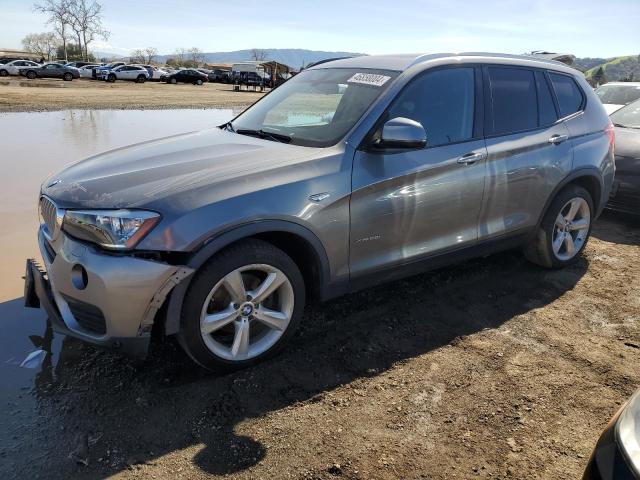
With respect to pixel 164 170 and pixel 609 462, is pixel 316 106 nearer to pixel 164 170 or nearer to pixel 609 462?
pixel 164 170

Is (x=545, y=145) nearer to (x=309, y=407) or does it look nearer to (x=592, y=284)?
(x=592, y=284)

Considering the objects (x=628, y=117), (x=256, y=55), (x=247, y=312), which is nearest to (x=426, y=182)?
(x=247, y=312)

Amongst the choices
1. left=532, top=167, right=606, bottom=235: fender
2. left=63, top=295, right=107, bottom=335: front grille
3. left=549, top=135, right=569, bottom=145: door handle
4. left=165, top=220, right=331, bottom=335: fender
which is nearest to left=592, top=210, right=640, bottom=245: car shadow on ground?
left=532, top=167, right=606, bottom=235: fender

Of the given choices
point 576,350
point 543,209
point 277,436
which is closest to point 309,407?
point 277,436

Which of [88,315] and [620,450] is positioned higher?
[620,450]

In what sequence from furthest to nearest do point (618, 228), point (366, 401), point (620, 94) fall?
point (620, 94) → point (618, 228) → point (366, 401)

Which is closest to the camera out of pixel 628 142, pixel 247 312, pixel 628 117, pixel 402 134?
pixel 247 312

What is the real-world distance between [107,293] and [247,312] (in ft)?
2.51

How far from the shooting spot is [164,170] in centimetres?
301

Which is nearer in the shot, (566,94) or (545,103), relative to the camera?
(545,103)

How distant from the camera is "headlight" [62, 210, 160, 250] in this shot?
261 centimetres

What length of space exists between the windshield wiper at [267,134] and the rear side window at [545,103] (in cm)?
223

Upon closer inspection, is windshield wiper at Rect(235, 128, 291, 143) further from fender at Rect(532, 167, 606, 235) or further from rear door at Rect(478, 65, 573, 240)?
fender at Rect(532, 167, 606, 235)

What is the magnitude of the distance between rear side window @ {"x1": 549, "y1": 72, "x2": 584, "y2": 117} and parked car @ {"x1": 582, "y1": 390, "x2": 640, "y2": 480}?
346 cm
